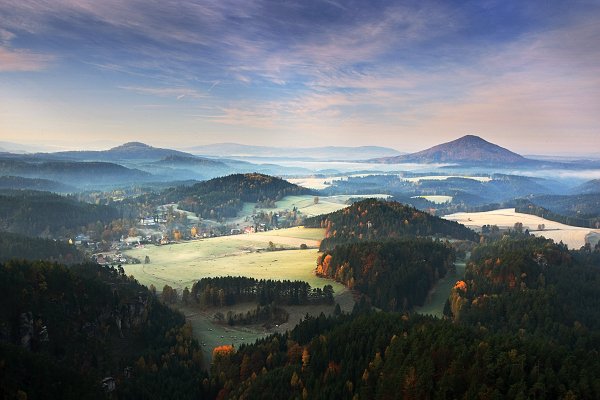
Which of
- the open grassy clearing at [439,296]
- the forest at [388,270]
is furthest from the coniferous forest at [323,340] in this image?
the open grassy clearing at [439,296]

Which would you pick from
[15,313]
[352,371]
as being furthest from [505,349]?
[15,313]

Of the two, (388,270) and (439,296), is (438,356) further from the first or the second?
(388,270)

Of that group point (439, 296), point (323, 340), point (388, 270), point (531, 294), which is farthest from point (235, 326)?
point (531, 294)

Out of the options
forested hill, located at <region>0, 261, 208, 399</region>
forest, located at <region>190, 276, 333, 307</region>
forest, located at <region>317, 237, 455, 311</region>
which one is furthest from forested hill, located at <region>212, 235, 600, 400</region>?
forest, located at <region>190, 276, 333, 307</region>

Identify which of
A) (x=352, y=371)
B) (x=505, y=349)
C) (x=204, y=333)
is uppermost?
(x=505, y=349)

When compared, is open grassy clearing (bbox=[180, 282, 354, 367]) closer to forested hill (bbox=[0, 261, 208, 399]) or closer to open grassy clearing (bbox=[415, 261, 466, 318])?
forested hill (bbox=[0, 261, 208, 399])

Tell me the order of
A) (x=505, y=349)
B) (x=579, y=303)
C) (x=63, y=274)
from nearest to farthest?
(x=505, y=349)
(x=63, y=274)
(x=579, y=303)

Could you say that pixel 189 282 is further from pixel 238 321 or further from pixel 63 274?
pixel 63 274
